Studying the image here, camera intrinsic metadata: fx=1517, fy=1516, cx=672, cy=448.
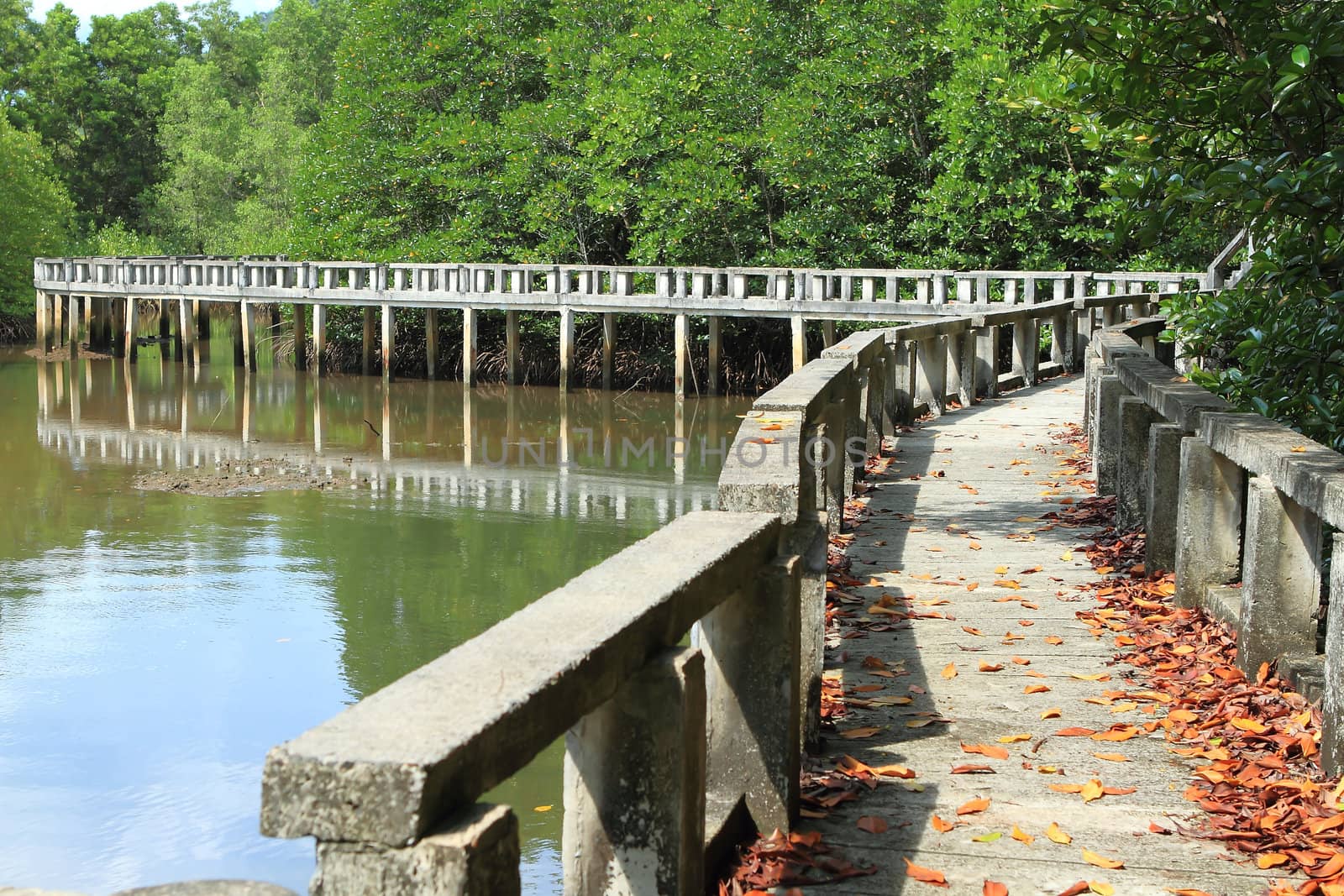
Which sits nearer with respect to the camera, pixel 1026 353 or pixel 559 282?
pixel 1026 353

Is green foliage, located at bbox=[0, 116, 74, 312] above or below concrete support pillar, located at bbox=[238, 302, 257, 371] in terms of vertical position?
above

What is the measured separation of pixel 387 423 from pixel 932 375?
15397 millimetres

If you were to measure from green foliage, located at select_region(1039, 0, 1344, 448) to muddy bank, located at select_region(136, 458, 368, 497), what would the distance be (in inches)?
571

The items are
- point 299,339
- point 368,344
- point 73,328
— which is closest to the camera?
point 368,344

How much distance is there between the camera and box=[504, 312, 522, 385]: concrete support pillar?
35812 millimetres

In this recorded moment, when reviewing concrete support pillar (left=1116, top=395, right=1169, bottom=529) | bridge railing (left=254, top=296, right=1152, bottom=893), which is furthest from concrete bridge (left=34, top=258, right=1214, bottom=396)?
bridge railing (left=254, top=296, right=1152, bottom=893)

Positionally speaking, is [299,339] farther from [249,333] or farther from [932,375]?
[932,375]

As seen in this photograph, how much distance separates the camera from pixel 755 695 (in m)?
4.14

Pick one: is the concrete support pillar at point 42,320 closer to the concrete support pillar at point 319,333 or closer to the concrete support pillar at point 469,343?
the concrete support pillar at point 319,333

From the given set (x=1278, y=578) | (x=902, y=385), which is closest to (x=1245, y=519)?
(x=1278, y=578)

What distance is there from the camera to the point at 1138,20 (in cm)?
746

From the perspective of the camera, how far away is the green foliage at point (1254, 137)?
6.68 metres

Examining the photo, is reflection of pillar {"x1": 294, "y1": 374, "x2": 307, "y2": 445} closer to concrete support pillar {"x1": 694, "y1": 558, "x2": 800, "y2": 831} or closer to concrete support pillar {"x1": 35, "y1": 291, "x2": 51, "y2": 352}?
concrete support pillar {"x1": 35, "y1": 291, "x2": 51, "y2": 352}

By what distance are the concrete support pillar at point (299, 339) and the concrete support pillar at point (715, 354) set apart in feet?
43.7
